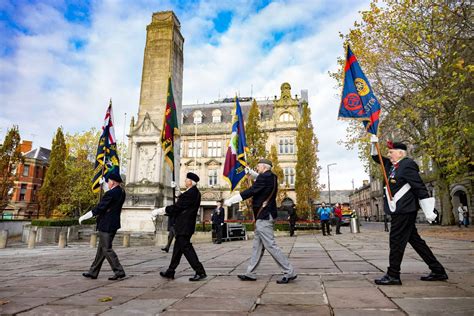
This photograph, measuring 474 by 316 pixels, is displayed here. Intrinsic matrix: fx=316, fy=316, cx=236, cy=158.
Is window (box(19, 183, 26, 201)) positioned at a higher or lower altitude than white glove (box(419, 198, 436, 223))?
higher

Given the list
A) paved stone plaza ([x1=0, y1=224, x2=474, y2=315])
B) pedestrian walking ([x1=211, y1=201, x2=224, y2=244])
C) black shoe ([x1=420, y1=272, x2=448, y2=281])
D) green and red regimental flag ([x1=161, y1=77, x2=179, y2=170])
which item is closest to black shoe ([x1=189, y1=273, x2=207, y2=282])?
paved stone plaza ([x1=0, y1=224, x2=474, y2=315])

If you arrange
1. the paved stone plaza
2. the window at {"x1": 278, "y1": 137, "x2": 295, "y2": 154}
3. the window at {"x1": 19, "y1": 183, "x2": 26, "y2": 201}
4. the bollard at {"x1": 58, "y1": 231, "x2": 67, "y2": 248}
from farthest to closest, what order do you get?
1. the window at {"x1": 19, "y1": 183, "x2": 26, "y2": 201}
2. the window at {"x1": 278, "y1": 137, "x2": 295, "y2": 154}
3. the bollard at {"x1": 58, "y1": 231, "x2": 67, "y2": 248}
4. the paved stone plaza

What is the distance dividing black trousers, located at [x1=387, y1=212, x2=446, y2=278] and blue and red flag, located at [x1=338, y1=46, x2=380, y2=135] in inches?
90.9

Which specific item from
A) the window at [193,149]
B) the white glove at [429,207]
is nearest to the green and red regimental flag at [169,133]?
the white glove at [429,207]

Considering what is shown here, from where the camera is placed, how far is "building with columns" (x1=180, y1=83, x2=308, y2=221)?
135 ft

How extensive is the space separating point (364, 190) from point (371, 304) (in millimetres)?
82541

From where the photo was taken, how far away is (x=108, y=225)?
606 cm

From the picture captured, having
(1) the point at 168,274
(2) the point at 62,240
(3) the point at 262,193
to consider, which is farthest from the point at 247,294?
(2) the point at 62,240

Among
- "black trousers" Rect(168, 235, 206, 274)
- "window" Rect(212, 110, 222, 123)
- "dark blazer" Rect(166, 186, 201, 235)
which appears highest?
"window" Rect(212, 110, 222, 123)

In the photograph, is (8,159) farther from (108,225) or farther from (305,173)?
(305,173)

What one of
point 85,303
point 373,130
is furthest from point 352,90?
point 85,303

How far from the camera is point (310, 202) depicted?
33750mm

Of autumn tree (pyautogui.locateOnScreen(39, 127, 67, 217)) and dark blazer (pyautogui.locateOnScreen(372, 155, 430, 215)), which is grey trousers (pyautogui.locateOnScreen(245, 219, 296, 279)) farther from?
autumn tree (pyautogui.locateOnScreen(39, 127, 67, 217))

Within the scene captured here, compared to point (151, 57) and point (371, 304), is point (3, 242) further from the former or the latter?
point (371, 304)
